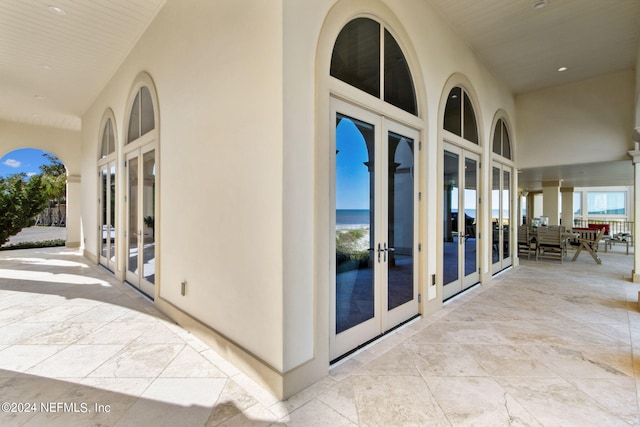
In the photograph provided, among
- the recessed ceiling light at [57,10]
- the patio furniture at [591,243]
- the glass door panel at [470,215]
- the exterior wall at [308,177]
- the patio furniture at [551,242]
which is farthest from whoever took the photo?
the patio furniture at [591,243]

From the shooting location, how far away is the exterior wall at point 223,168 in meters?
2.15

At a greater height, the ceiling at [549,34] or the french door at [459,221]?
the ceiling at [549,34]

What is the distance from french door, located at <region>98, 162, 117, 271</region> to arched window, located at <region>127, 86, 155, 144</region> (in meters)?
1.41

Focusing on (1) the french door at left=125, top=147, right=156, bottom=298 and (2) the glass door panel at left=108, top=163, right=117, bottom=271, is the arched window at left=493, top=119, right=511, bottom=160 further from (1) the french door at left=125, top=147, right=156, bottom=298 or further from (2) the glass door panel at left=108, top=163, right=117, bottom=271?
(2) the glass door panel at left=108, top=163, right=117, bottom=271

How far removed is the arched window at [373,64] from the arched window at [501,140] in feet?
11.9

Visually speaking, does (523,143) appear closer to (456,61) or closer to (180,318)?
(456,61)

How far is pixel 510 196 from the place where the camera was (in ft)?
22.6

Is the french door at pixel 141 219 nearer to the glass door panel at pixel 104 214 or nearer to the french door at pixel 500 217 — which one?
the glass door panel at pixel 104 214

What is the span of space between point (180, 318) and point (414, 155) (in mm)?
3304

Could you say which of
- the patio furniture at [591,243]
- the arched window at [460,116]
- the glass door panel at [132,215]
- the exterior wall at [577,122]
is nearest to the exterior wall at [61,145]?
the glass door panel at [132,215]

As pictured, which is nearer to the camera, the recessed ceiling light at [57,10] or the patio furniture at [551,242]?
the recessed ceiling light at [57,10]

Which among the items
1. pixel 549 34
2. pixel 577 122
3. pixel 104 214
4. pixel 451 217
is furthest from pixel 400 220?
pixel 104 214

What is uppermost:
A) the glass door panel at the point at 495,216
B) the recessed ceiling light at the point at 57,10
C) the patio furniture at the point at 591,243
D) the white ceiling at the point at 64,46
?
the white ceiling at the point at 64,46

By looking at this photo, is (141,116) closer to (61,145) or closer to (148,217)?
(148,217)
